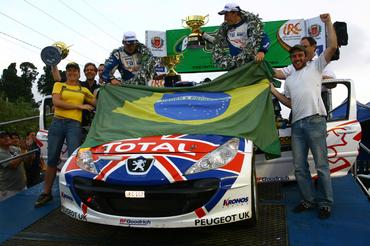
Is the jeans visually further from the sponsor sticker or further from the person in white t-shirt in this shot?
the person in white t-shirt

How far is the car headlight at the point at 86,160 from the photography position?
3.39 meters

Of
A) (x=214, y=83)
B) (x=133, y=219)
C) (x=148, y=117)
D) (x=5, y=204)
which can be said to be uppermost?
(x=214, y=83)

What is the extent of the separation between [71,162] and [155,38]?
13565 mm

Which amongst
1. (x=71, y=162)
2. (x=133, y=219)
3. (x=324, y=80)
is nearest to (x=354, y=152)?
(x=324, y=80)

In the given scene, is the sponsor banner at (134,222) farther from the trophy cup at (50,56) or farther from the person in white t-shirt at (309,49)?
the trophy cup at (50,56)

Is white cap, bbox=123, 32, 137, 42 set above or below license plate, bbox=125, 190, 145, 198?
above

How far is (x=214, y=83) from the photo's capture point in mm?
4609

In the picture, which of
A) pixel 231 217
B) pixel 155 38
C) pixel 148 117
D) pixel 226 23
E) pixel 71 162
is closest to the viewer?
pixel 231 217

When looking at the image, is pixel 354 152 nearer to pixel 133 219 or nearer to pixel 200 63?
pixel 133 219

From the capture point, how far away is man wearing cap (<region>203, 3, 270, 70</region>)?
5.20m

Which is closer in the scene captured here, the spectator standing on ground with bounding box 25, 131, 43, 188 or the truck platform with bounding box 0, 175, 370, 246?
the truck platform with bounding box 0, 175, 370, 246

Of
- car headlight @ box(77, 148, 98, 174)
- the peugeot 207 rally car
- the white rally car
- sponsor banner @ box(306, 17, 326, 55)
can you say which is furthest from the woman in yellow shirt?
sponsor banner @ box(306, 17, 326, 55)

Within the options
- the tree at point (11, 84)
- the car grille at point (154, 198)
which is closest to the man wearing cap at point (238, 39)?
the car grille at point (154, 198)

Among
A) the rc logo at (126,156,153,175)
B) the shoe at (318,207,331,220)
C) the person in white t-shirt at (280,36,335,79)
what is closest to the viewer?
the rc logo at (126,156,153,175)
